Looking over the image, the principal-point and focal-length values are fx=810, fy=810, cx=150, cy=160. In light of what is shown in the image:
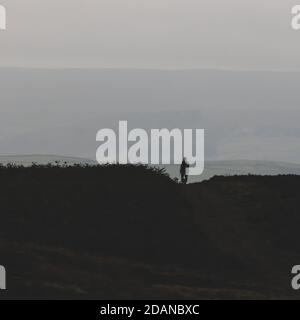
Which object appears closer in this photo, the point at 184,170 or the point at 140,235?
the point at 140,235

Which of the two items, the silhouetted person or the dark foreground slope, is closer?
the dark foreground slope

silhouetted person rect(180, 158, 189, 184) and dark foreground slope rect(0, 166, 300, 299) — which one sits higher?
silhouetted person rect(180, 158, 189, 184)

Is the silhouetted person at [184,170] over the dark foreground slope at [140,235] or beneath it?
over

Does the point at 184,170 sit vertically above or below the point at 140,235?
above

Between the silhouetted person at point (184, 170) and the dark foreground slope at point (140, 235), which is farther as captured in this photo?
the silhouetted person at point (184, 170)

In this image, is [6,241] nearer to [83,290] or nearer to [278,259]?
[83,290]
